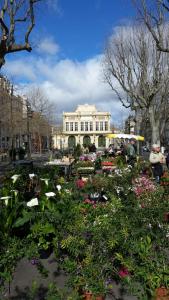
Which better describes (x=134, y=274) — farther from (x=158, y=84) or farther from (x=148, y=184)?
(x=158, y=84)

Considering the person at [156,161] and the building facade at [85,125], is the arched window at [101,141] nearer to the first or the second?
the building facade at [85,125]

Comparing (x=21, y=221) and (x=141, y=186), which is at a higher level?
(x=141, y=186)

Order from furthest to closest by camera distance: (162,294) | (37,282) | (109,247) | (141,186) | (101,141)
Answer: (101,141) → (141,186) → (37,282) → (109,247) → (162,294)

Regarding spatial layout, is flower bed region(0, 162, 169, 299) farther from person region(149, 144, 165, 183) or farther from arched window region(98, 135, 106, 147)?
arched window region(98, 135, 106, 147)

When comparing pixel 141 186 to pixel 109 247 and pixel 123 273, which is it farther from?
pixel 109 247

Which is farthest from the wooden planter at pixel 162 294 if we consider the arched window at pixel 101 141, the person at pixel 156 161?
the arched window at pixel 101 141

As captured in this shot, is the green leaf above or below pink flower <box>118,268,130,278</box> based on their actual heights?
above

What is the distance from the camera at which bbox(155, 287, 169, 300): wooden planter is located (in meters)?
3.77

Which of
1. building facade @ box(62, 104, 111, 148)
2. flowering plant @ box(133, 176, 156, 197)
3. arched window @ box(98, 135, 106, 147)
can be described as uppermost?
building facade @ box(62, 104, 111, 148)

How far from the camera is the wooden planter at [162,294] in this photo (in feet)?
12.4

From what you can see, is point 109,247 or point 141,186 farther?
point 141,186

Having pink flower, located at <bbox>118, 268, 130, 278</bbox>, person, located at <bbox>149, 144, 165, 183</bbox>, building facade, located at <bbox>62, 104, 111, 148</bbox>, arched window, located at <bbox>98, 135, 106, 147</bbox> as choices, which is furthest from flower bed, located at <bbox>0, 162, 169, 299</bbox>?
building facade, located at <bbox>62, 104, 111, 148</bbox>

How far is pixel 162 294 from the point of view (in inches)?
151

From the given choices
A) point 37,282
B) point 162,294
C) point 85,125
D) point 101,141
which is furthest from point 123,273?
point 85,125
